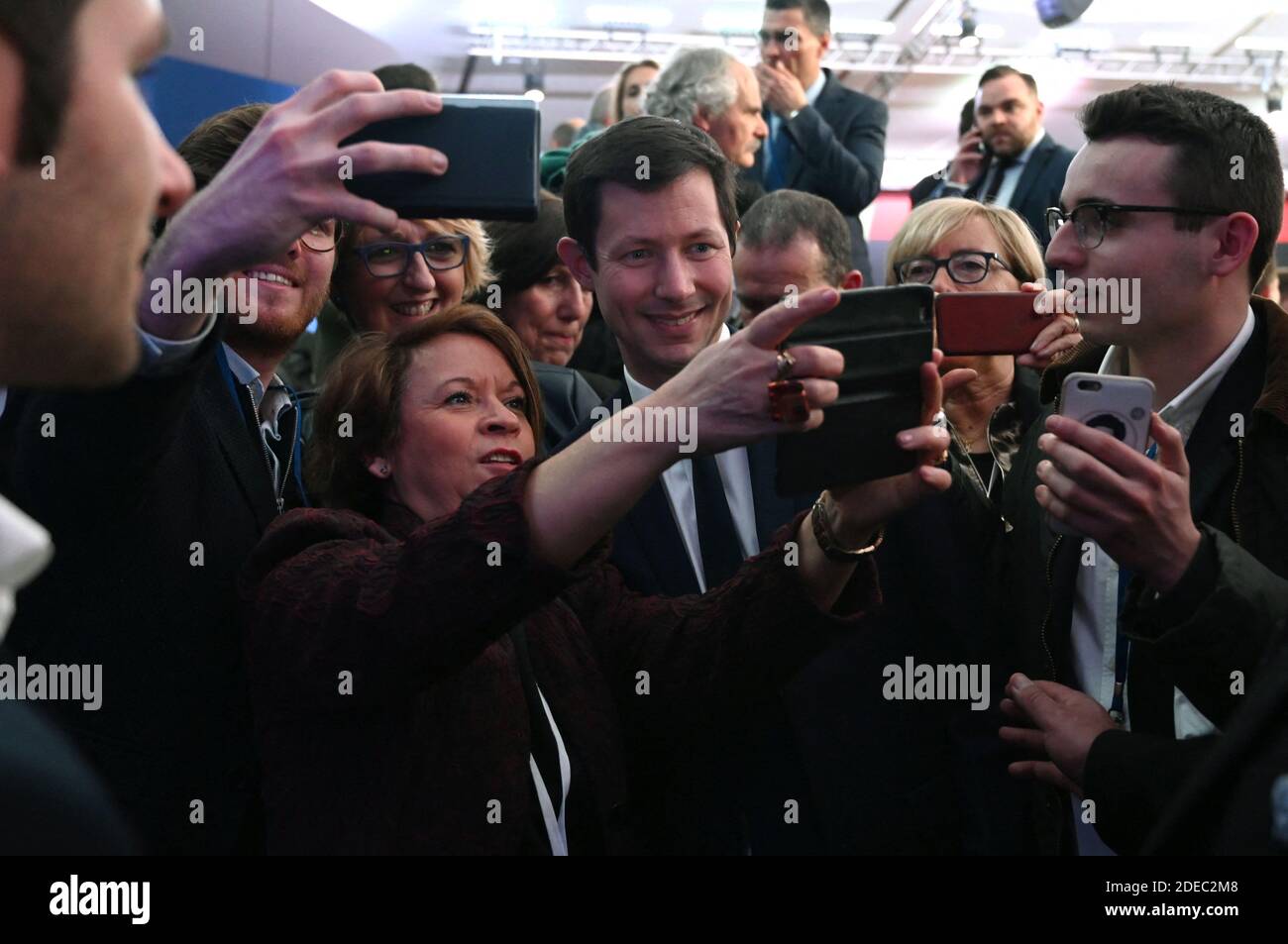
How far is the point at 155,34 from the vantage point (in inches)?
41.9

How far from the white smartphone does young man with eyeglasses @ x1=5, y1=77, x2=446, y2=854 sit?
834 mm

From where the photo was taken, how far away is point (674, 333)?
2.25 m

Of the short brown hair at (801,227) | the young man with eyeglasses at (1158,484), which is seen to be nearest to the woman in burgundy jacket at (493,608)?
the young man with eyeglasses at (1158,484)

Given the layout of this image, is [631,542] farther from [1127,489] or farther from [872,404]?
[1127,489]

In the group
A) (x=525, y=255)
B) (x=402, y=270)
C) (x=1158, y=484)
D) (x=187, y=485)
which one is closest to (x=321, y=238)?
(x=402, y=270)

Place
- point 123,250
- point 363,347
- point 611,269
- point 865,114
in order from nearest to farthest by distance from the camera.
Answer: point 123,250 → point 363,347 → point 611,269 → point 865,114

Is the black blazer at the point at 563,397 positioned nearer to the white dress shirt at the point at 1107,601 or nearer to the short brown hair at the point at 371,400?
the short brown hair at the point at 371,400

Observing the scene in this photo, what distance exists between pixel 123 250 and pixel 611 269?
1342 millimetres

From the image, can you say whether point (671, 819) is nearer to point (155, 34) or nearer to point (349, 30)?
point (155, 34)

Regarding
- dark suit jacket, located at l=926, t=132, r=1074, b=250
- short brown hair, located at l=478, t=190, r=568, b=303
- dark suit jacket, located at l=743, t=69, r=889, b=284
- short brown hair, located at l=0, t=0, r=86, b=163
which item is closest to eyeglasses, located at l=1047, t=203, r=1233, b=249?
short brown hair, located at l=478, t=190, r=568, b=303

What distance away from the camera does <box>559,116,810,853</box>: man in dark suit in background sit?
1.97m

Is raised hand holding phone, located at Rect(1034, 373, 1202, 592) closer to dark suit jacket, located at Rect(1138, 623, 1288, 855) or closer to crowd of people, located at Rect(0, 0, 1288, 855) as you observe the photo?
crowd of people, located at Rect(0, 0, 1288, 855)

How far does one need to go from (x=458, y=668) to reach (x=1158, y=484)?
862mm
